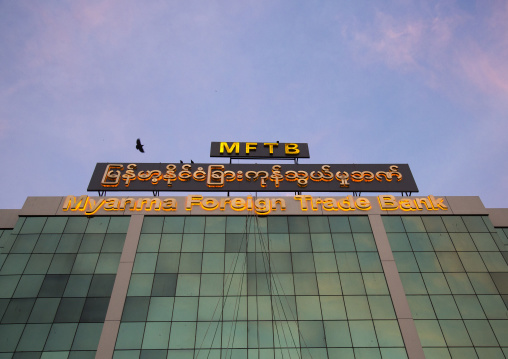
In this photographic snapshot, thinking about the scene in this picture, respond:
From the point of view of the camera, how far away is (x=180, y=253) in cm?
2802

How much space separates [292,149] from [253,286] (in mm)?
15576

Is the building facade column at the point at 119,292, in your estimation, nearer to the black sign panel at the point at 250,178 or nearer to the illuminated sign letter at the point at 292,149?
the black sign panel at the point at 250,178

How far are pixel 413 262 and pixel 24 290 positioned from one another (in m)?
28.6

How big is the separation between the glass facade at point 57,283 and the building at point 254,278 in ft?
0.27

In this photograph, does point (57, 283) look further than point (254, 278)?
No

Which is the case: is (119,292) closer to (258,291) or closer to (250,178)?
(258,291)

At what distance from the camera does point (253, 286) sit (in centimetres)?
2614

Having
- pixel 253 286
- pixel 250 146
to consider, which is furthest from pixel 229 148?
pixel 253 286

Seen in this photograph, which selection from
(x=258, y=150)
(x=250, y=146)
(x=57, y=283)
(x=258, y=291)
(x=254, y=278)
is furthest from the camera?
(x=250, y=146)

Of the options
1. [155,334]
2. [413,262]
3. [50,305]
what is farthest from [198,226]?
[413,262]

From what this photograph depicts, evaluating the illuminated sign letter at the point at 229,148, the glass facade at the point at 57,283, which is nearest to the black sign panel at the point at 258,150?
the illuminated sign letter at the point at 229,148

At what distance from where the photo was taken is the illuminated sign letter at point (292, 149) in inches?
1432

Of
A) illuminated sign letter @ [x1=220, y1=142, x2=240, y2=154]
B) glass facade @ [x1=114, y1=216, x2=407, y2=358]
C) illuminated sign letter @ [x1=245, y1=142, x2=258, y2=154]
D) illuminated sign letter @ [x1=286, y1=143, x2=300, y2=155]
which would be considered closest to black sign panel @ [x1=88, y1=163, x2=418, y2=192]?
illuminated sign letter @ [x1=220, y1=142, x2=240, y2=154]

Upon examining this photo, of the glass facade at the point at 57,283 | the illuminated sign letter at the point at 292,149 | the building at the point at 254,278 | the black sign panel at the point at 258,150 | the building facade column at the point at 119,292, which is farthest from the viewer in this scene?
the illuminated sign letter at the point at 292,149
